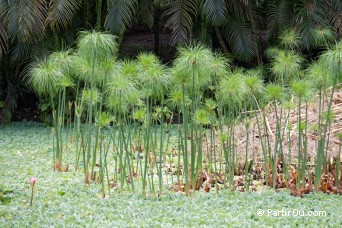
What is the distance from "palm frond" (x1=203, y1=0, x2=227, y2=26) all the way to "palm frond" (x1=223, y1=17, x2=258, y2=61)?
85 centimetres

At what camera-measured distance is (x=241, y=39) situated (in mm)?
10844

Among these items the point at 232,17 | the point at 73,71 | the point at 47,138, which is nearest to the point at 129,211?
the point at 73,71

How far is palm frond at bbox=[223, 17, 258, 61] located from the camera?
10797mm

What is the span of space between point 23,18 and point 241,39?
375cm

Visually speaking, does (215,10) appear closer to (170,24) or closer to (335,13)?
(170,24)

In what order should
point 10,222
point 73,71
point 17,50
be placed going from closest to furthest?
point 10,222 < point 73,71 < point 17,50

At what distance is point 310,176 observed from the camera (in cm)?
548

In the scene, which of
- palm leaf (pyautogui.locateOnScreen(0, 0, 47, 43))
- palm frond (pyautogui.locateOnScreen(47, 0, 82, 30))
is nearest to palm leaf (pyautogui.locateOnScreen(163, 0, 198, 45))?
palm frond (pyautogui.locateOnScreen(47, 0, 82, 30))

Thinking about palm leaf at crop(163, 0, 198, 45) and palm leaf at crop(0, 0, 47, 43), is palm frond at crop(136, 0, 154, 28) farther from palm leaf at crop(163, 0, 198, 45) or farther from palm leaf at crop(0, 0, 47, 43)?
palm leaf at crop(0, 0, 47, 43)

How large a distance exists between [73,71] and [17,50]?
4307 mm

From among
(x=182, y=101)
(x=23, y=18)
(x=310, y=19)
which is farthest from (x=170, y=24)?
(x=182, y=101)

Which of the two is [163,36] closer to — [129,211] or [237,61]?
[237,61]

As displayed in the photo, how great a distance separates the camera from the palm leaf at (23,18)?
31.3ft

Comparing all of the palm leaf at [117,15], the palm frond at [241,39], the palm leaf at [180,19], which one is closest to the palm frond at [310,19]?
the palm frond at [241,39]
